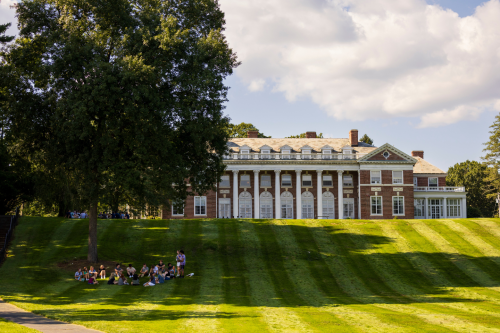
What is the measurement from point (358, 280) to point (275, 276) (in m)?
5.19

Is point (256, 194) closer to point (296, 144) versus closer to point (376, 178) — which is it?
point (296, 144)

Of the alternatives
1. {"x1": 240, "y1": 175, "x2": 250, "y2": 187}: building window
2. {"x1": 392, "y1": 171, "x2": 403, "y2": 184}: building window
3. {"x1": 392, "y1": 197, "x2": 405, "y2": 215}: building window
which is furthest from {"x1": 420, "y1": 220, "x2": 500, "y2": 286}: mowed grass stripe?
{"x1": 240, "y1": 175, "x2": 250, "y2": 187}: building window

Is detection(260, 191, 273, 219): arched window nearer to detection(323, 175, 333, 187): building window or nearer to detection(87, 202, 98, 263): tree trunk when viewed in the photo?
detection(323, 175, 333, 187): building window

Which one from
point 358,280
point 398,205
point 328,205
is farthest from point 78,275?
point 398,205

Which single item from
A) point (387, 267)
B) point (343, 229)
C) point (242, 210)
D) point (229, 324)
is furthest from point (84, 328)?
point (242, 210)

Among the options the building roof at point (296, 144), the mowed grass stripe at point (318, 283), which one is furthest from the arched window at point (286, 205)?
the mowed grass stripe at point (318, 283)

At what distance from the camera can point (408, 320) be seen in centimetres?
1734

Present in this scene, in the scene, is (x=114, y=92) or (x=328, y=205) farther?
(x=328, y=205)

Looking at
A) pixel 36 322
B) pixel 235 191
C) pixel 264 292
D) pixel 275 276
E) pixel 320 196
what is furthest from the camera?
pixel 320 196

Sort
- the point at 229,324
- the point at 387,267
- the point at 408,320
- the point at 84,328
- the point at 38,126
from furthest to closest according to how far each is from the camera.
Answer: the point at 387,267 → the point at 38,126 → the point at 408,320 → the point at 229,324 → the point at 84,328

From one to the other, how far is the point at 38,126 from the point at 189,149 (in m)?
9.83

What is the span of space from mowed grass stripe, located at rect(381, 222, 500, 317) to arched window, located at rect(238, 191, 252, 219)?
2921 cm

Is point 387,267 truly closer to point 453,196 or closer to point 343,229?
point 343,229

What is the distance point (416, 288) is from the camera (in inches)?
1053
